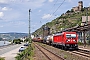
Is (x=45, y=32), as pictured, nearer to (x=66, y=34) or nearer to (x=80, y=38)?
(x=80, y=38)

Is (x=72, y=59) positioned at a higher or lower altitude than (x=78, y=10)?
lower

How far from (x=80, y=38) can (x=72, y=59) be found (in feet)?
127

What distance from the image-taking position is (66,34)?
41875 mm

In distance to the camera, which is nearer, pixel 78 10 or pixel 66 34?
pixel 66 34

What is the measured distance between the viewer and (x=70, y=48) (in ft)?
139

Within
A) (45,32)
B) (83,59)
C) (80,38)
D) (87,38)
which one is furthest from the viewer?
(45,32)

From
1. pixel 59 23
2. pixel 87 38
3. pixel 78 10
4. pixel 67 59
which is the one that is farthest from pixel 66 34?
pixel 78 10

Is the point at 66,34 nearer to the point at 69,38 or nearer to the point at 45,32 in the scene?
the point at 69,38

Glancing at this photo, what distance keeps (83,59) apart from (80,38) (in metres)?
39.5

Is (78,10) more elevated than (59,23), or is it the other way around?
(78,10)

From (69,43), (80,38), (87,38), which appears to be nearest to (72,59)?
(69,43)

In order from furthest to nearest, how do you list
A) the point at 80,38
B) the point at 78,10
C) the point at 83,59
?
the point at 78,10, the point at 80,38, the point at 83,59

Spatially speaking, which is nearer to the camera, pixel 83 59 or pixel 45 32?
pixel 83 59

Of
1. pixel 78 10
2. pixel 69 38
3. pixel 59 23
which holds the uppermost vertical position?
pixel 78 10
